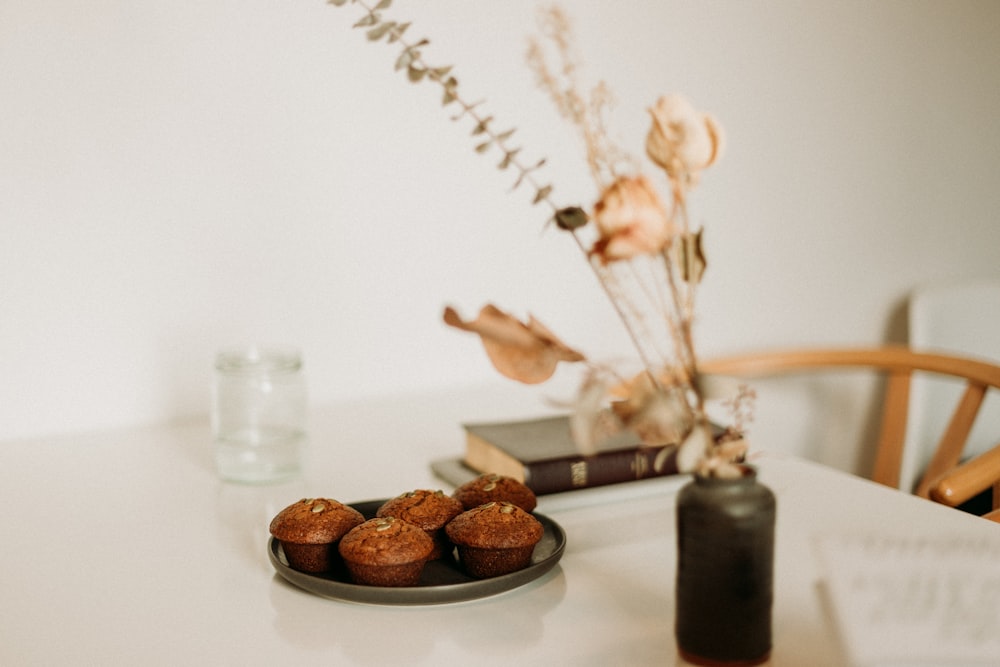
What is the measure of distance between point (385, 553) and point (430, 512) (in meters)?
0.09

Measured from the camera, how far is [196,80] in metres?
1.34

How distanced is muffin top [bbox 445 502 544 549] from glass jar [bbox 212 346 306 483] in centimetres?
39

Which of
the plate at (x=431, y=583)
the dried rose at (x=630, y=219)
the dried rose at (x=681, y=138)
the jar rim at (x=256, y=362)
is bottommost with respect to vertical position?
the plate at (x=431, y=583)

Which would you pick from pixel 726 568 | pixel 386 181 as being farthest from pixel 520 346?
pixel 386 181

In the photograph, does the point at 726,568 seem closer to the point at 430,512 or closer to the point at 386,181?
the point at 430,512

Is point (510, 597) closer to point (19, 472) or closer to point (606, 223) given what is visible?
point (606, 223)

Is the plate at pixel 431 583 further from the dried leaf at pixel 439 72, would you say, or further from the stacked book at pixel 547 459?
the dried leaf at pixel 439 72

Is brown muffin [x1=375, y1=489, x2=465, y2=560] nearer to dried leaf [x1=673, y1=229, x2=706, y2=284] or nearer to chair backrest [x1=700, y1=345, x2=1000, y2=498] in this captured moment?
dried leaf [x1=673, y1=229, x2=706, y2=284]

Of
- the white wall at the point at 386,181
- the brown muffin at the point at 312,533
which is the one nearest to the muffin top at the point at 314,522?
the brown muffin at the point at 312,533

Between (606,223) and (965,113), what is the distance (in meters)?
1.67

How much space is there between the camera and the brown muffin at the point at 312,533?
2.73 ft

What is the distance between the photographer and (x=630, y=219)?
606 millimetres

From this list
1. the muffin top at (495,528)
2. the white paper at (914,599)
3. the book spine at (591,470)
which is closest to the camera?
the white paper at (914,599)

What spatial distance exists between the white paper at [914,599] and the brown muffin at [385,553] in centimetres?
31
